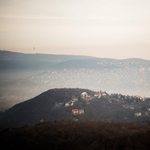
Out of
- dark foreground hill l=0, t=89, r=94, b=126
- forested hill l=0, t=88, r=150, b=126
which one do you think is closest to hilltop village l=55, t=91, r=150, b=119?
forested hill l=0, t=88, r=150, b=126

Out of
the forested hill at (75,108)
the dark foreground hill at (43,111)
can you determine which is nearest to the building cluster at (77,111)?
the forested hill at (75,108)

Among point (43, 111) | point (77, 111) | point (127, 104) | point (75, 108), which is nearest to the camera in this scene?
point (77, 111)

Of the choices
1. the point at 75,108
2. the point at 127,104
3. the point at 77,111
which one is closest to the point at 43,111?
the point at 75,108

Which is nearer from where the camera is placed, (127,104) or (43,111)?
(127,104)

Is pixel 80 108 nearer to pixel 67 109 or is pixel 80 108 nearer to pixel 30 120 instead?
pixel 67 109

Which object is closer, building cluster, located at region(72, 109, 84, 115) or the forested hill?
the forested hill

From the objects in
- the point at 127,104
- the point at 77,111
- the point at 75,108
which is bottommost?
the point at 77,111

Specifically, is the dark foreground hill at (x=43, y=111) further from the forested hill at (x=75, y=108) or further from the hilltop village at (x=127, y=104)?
the hilltop village at (x=127, y=104)

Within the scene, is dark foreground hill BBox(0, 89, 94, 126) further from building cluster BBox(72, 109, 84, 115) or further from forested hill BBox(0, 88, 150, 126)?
building cluster BBox(72, 109, 84, 115)

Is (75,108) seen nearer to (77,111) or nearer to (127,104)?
(77,111)
